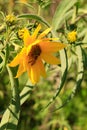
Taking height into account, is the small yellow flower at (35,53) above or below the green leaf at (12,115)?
above

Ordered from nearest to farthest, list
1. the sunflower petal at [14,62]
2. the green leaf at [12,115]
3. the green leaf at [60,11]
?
the sunflower petal at [14,62] < the green leaf at [12,115] < the green leaf at [60,11]

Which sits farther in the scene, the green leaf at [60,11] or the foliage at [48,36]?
the green leaf at [60,11]

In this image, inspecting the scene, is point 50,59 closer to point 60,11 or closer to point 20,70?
point 20,70

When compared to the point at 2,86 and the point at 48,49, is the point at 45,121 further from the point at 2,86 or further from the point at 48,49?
the point at 48,49

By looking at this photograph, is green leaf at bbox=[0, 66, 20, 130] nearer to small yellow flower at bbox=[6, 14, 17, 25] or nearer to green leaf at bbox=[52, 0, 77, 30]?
small yellow flower at bbox=[6, 14, 17, 25]

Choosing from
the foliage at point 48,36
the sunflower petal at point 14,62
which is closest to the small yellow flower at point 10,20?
the foliage at point 48,36

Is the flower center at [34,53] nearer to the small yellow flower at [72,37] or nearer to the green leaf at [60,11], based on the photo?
the small yellow flower at [72,37]

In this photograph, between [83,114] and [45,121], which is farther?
[83,114]

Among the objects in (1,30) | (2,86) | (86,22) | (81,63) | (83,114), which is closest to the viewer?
(1,30)

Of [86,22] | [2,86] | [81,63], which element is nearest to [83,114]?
[2,86]
